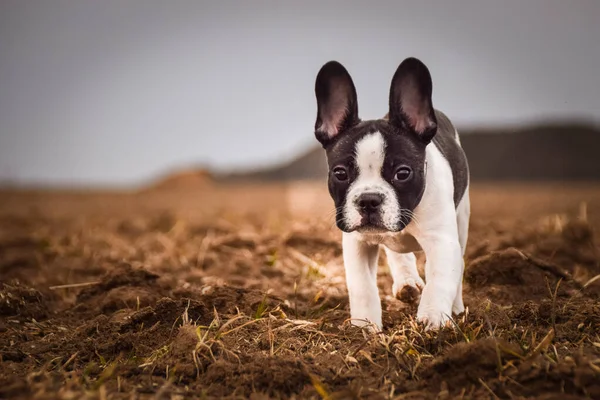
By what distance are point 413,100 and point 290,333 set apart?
1765 mm

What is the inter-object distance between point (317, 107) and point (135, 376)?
2.14 meters

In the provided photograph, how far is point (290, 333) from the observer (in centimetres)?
396

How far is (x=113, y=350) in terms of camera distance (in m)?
3.96

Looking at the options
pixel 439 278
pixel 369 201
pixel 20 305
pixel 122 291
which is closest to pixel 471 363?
pixel 439 278

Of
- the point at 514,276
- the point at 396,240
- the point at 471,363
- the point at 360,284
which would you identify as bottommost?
the point at 514,276

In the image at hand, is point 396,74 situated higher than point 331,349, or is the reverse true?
point 396,74

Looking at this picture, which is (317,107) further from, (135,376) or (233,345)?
(135,376)

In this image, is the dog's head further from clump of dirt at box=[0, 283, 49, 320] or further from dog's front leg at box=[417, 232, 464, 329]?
clump of dirt at box=[0, 283, 49, 320]

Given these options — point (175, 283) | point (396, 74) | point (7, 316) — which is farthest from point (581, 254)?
point (7, 316)

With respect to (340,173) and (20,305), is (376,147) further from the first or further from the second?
(20,305)

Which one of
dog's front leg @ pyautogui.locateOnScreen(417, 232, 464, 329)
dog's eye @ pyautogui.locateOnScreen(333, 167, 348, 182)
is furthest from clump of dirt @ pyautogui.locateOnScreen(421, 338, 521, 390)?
dog's eye @ pyautogui.locateOnScreen(333, 167, 348, 182)

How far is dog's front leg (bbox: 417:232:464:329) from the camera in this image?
3830mm

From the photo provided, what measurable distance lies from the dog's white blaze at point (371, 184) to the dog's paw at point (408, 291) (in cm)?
114

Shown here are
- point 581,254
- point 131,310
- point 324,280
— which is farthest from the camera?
point 581,254
